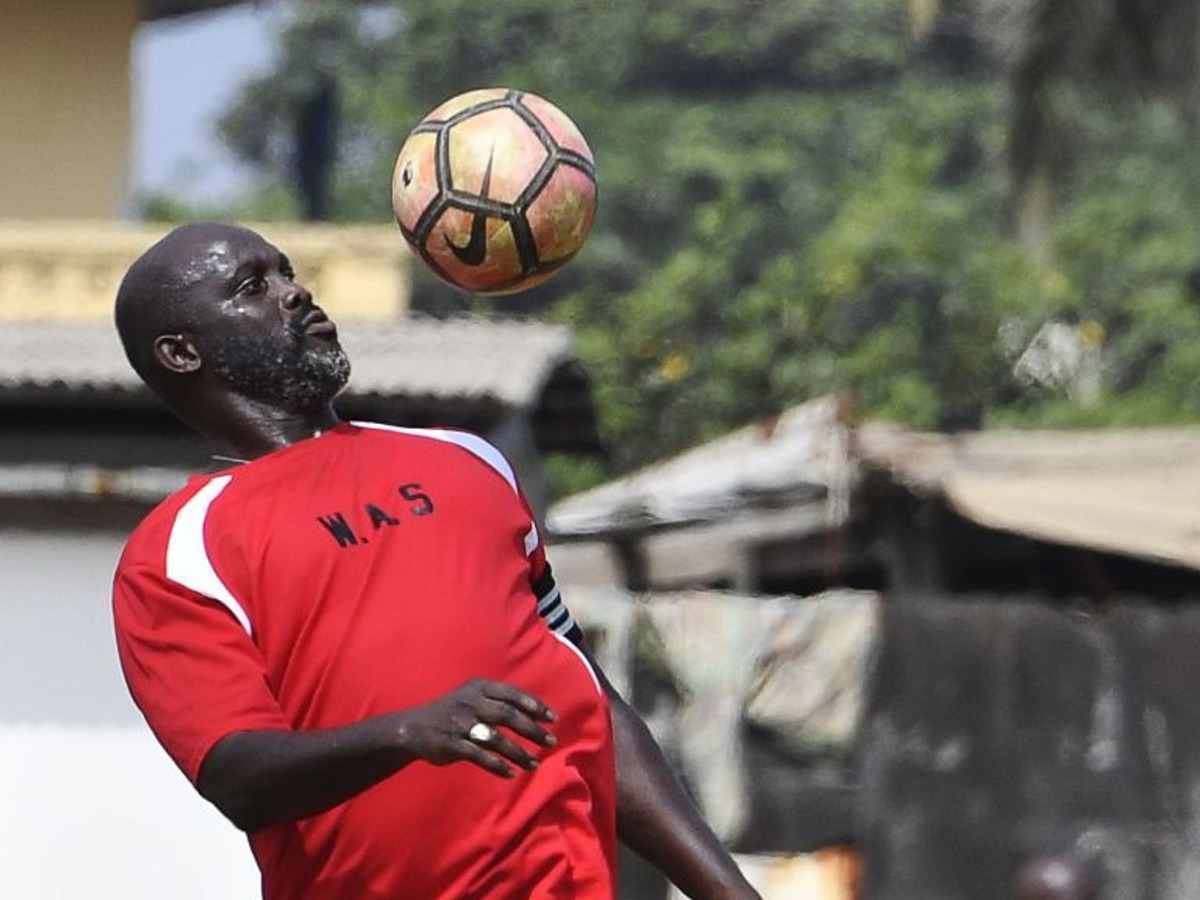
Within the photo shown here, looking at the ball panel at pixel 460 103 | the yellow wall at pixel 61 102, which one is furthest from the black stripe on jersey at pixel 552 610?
the yellow wall at pixel 61 102

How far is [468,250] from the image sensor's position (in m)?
4.91

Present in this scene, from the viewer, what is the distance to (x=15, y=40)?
16.4 m

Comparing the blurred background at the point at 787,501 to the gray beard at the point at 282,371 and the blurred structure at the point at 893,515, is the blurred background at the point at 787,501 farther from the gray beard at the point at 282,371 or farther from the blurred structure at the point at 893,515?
the gray beard at the point at 282,371

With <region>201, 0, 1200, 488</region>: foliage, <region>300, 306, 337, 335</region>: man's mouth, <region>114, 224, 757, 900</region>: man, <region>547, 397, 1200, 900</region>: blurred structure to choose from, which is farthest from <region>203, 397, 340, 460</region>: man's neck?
<region>201, 0, 1200, 488</region>: foliage

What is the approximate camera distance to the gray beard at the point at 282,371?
423 centimetres

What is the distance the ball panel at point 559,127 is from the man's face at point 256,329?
84 centimetres

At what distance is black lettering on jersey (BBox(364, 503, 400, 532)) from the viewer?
4.07 m

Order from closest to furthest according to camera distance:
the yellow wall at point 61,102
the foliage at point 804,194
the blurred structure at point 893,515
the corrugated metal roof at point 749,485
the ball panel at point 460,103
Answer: the ball panel at point 460,103
the blurred structure at point 893,515
the corrugated metal roof at point 749,485
the yellow wall at point 61,102
the foliage at point 804,194

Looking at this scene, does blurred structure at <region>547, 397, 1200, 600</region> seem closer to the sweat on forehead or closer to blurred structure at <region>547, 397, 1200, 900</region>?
blurred structure at <region>547, 397, 1200, 900</region>

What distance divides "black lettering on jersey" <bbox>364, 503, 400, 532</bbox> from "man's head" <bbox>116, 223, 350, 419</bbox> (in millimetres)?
228

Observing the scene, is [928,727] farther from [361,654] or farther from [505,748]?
[505,748]

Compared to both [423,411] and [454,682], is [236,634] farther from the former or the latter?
[423,411]

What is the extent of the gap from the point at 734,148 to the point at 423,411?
24090mm

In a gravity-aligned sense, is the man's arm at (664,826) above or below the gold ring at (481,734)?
below
